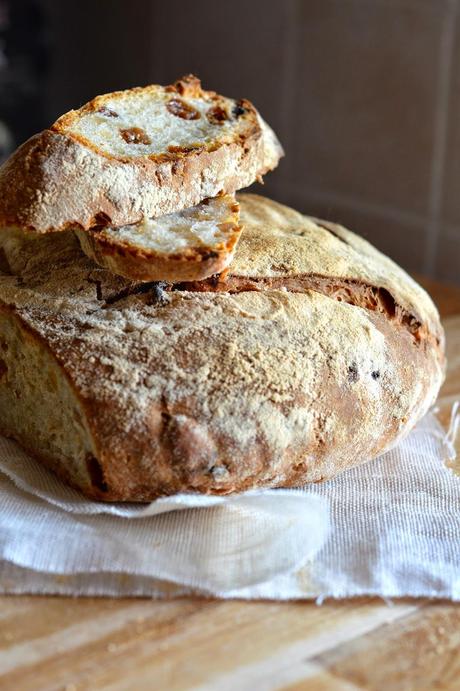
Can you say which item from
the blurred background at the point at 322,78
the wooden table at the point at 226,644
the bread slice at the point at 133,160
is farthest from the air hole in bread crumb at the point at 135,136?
the blurred background at the point at 322,78

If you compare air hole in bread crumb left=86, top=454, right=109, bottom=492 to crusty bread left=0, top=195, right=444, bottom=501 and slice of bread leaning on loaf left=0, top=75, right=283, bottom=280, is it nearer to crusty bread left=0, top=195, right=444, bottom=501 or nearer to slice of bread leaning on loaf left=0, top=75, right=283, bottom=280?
crusty bread left=0, top=195, right=444, bottom=501

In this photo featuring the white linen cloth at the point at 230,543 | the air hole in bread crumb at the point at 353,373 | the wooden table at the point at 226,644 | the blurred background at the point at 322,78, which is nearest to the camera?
the wooden table at the point at 226,644

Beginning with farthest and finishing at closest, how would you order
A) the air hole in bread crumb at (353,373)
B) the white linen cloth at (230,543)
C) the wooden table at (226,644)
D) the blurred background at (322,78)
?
the blurred background at (322,78) → the air hole in bread crumb at (353,373) → the white linen cloth at (230,543) → the wooden table at (226,644)

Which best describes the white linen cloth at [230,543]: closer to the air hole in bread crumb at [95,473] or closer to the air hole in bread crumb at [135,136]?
the air hole in bread crumb at [95,473]

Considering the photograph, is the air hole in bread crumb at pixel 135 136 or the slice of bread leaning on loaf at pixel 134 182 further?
the air hole in bread crumb at pixel 135 136

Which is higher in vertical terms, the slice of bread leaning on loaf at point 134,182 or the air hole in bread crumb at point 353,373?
the slice of bread leaning on loaf at point 134,182
